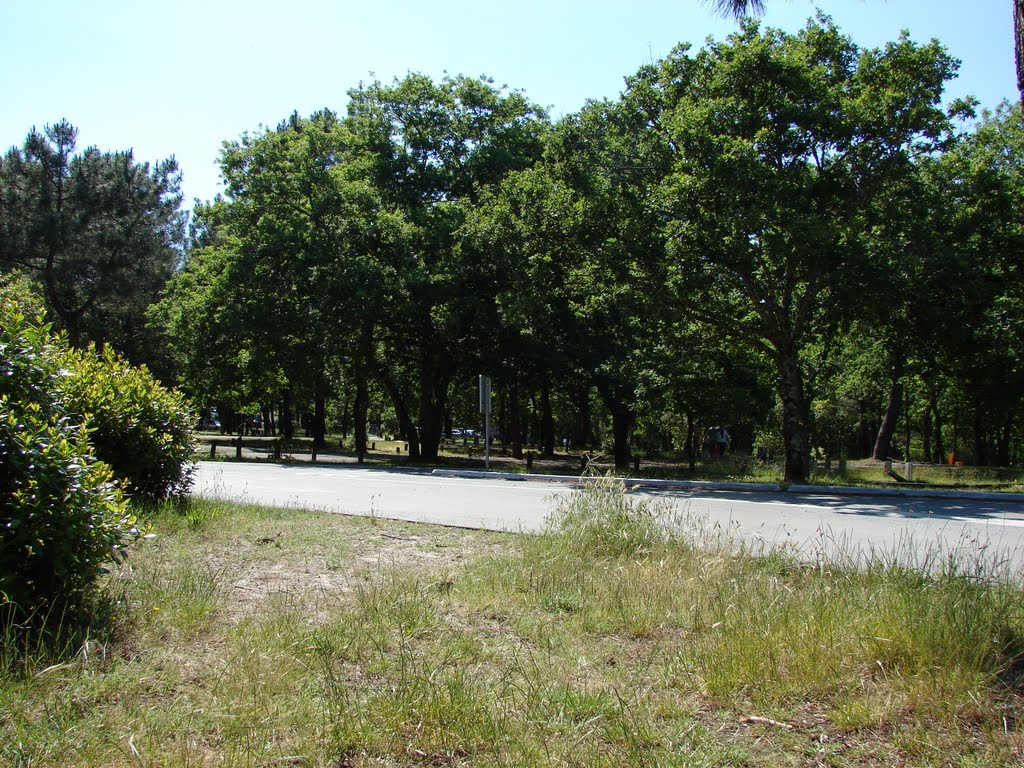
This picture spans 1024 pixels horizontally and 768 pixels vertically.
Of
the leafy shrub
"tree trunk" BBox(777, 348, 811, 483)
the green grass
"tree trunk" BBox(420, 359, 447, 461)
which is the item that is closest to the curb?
"tree trunk" BBox(777, 348, 811, 483)

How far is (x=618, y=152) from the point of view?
2131cm

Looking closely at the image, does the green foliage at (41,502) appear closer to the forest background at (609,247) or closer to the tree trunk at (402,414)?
the forest background at (609,247)

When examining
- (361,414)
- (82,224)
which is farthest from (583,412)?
(82,224)

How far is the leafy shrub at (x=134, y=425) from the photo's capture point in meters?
9.51

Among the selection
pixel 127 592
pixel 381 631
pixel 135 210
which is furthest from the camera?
pixel 135 210

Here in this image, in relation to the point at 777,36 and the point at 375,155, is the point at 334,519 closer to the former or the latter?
the point at 777,36

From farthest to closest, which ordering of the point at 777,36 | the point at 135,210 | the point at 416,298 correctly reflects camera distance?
the point at 135,210 → the point at 416,298 → the point at 777,36

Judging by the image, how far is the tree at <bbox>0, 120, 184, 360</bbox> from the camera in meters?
34.5

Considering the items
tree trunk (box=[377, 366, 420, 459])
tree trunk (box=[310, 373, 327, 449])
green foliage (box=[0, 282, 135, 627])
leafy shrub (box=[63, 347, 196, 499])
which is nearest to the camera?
green foliage (box=[0, 282, 135, 627])

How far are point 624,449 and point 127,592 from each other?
83.6 ft

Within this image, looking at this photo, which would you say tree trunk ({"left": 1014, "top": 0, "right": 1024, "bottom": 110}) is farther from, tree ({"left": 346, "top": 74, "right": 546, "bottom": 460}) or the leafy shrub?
tree ({"left": 346, "top": 74, "right": 546, "bottom": 460})

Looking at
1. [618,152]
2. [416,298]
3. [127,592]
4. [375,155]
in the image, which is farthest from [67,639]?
[375,155]

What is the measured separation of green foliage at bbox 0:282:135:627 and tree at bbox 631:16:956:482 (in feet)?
50.7

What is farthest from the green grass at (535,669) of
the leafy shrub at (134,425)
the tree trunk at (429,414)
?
the tree trunk at (429,414)
